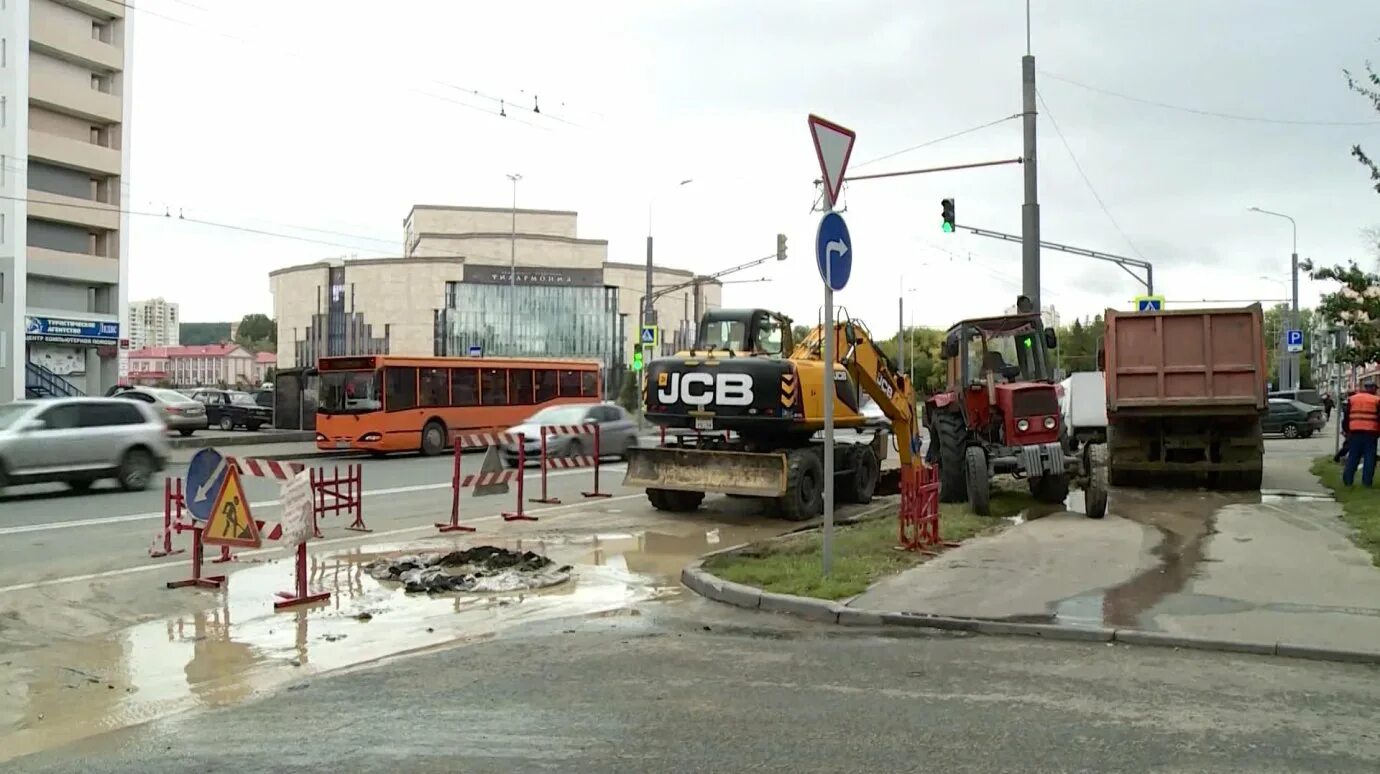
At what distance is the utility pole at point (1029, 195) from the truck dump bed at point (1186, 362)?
4215 millimetres

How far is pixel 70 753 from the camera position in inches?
217

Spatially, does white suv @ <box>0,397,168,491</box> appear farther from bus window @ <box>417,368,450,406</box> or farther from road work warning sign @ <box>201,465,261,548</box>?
bus window @ <box>417,368,450,406</box>

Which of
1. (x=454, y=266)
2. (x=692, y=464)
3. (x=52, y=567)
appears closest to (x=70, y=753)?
(x=52, y=567)

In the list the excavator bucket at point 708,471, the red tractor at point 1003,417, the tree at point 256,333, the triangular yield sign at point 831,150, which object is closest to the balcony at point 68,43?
the excavator bucket at point 708,471

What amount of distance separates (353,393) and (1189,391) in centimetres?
1960

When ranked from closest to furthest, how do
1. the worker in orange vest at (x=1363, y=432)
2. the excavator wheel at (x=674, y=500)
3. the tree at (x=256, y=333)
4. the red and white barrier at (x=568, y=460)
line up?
the excavator wheel at (x=674, y=500)
the worker in orange vest at (x=1363, y=432)
the red and white barrier at (x=568, y=460)
the tree at (x=256, y=333)

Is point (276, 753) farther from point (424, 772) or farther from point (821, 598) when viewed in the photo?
point (821, 598)

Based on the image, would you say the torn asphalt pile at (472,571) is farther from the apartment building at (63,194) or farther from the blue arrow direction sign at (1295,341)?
the apartment building at (63,194)

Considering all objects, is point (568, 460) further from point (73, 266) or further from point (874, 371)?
point (73, 266)

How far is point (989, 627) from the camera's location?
789 cm

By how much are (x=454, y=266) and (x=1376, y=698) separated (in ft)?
314

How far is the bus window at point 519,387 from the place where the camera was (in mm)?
31473

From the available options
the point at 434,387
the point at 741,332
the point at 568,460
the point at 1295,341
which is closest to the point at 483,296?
the point at 434,387

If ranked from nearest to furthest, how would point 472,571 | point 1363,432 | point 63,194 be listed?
point 472,571 → point 1363,432 → point 63,194
